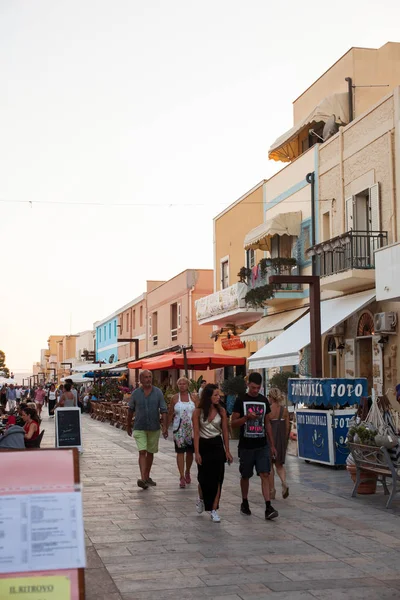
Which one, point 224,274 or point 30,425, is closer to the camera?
point 30,425

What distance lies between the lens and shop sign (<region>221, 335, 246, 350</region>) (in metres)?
31.4

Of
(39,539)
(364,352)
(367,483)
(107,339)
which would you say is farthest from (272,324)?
(107,339)

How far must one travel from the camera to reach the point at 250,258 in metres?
30.2

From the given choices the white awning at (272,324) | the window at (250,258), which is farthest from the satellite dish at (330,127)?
the window at (250,258)

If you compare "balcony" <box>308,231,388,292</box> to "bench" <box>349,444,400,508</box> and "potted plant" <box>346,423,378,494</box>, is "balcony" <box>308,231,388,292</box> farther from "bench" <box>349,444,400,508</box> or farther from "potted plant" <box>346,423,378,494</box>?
"bench" <box>349,444,400,508</box>

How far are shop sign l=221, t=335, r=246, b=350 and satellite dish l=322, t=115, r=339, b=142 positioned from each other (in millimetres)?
9738

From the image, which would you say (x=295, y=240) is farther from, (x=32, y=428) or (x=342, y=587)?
(x=342, y=587)

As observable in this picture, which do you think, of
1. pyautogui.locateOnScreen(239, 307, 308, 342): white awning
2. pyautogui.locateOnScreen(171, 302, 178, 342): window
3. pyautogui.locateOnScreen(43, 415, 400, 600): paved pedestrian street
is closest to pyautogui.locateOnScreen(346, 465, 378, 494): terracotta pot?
pyautogui.locateOnScreen(43, 415, 400, 600): paved pedestrian street

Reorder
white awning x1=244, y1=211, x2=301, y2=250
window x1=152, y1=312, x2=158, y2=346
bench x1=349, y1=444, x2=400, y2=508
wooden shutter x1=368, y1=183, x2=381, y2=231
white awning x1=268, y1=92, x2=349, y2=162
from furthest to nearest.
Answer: window x1=152, y1=312, x2=158, y2=346, white awning x1=244, y1=211, x2=301, y2=250, white awning x1=268, y1=92, x2=349, y2=162, wooden shutter x1=368, y1=183, x2=381, y2=231, bench x1=349, y1=444, x2=400, y2=508

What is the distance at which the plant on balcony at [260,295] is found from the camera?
24.6 meters

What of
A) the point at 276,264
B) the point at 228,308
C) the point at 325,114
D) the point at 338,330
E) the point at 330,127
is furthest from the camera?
the point at 228,308

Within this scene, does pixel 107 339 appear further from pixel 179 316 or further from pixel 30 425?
pixel 30 425

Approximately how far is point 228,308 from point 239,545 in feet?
72.3

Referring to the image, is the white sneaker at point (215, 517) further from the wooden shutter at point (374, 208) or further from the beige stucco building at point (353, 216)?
the wooden shutter at point (374, 208)
